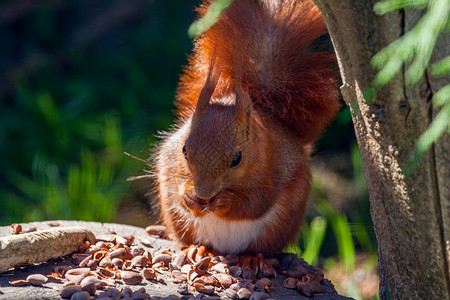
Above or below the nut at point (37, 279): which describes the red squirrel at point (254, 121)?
above

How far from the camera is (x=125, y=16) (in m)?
3.98

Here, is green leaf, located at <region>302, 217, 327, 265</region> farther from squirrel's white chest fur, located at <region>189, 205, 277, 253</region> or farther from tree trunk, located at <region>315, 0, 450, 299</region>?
tree trunk, located at <region>315, 0, 450, 299</region>

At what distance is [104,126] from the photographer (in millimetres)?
2998

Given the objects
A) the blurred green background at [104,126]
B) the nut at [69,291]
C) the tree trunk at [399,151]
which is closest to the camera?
the tree trunk at [399,151]

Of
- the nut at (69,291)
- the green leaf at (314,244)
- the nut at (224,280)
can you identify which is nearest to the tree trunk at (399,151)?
the nut at (224,280)

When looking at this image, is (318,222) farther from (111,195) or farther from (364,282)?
(111,195)

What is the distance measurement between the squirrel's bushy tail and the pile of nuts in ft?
1.43

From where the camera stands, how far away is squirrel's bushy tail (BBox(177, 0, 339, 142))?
1481 millimetres

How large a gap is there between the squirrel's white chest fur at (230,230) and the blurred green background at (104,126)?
11.0 inches

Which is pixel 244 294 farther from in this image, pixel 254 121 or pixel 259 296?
pixel 254 121

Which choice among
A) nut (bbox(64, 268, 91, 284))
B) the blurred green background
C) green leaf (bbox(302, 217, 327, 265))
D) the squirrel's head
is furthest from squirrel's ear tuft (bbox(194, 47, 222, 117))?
green leaf (bbox(302, 217, 327, 265))

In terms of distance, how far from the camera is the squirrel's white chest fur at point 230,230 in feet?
4.74

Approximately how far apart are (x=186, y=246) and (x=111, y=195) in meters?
1.02

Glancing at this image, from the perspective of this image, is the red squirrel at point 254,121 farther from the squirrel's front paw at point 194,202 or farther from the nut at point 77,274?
the nut at point 77,274
